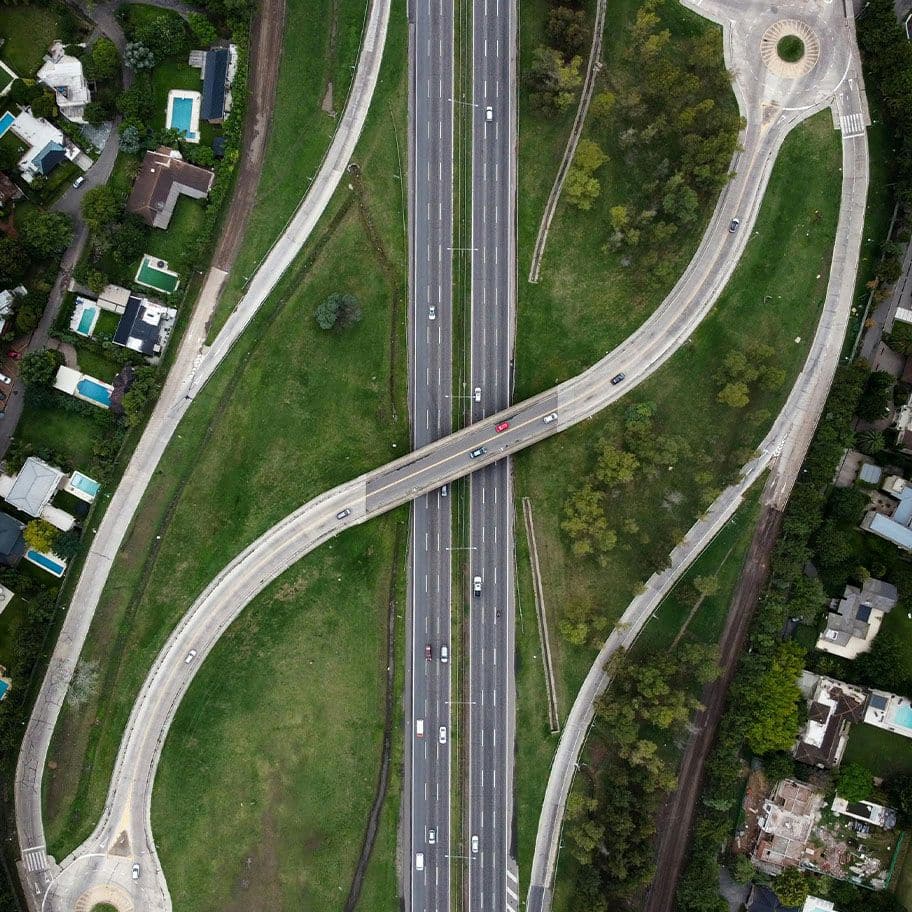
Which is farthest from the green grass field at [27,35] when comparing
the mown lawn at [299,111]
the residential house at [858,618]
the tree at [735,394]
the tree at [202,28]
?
the residential house at [858,618]

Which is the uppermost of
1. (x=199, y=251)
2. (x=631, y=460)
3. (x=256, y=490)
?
(x=199, y=251)

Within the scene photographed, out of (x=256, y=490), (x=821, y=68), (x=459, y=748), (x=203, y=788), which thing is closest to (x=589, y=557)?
(x=459, y=748)

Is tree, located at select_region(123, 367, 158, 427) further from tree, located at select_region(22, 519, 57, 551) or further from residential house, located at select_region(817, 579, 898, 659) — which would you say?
residential house, located at select_region(817, 579, 898, 659)

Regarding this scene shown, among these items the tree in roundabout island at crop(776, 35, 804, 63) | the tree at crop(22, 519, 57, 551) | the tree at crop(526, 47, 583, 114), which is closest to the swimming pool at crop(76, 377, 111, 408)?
the tree at crop(22, 519, 57, 551)

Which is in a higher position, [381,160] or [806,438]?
[381,160]

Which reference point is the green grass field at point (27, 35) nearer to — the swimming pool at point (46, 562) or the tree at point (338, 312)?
the tree at point (338, 312)

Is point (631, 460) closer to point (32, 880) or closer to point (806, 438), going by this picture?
point (806, 438)

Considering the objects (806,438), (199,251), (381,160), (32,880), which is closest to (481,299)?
(381,160)
